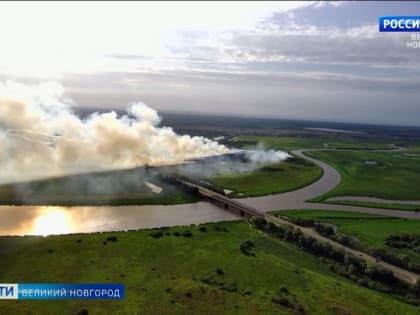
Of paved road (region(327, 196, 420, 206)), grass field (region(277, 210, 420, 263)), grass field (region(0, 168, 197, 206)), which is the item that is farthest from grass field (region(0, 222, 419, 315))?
paved road (region(327, 196, 420, 206))

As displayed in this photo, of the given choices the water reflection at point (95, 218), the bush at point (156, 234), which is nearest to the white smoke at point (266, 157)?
the water reflection at point (95, 218)

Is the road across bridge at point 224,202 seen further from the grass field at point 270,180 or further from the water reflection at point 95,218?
the grass field at point 270,180

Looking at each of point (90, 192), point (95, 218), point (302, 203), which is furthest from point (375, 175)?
point (95, 218)

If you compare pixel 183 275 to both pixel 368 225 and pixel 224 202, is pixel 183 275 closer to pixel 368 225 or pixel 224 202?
pixel 224 202

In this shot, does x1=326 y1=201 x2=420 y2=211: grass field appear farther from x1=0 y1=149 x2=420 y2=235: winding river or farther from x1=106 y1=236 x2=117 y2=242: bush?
x1=106 y1=236 x2=117 y2=242: bush

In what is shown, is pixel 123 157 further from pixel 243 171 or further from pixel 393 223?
pixel 393 223

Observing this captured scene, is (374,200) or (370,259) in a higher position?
(370,259)

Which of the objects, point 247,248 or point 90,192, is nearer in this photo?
point 247,248
